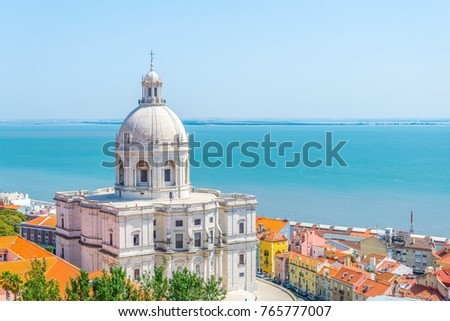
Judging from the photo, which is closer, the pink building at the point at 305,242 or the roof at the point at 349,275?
the roof at the point at 349,275

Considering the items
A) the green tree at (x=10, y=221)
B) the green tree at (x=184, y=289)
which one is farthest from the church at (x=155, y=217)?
the green tree at (x=10, y=221)

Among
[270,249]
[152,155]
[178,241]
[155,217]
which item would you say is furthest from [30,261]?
[270,249]

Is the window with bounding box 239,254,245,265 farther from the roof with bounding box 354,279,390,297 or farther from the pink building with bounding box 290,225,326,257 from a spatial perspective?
the pink building with bounding box 290,225,326,257

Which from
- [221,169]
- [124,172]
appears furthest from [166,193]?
[221,169]

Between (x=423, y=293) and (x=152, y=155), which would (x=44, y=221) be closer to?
(x=152, y=155)

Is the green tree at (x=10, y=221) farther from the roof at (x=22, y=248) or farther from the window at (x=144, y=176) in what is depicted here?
the window at (x=144, y=176)

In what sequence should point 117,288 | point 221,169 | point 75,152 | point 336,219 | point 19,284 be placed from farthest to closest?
1. point 75,152
2. point 221,169
3. point 336,219
4. point 19,284
5. point 117,288

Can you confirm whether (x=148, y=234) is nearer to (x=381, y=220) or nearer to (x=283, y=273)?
(x=283, y=273)
